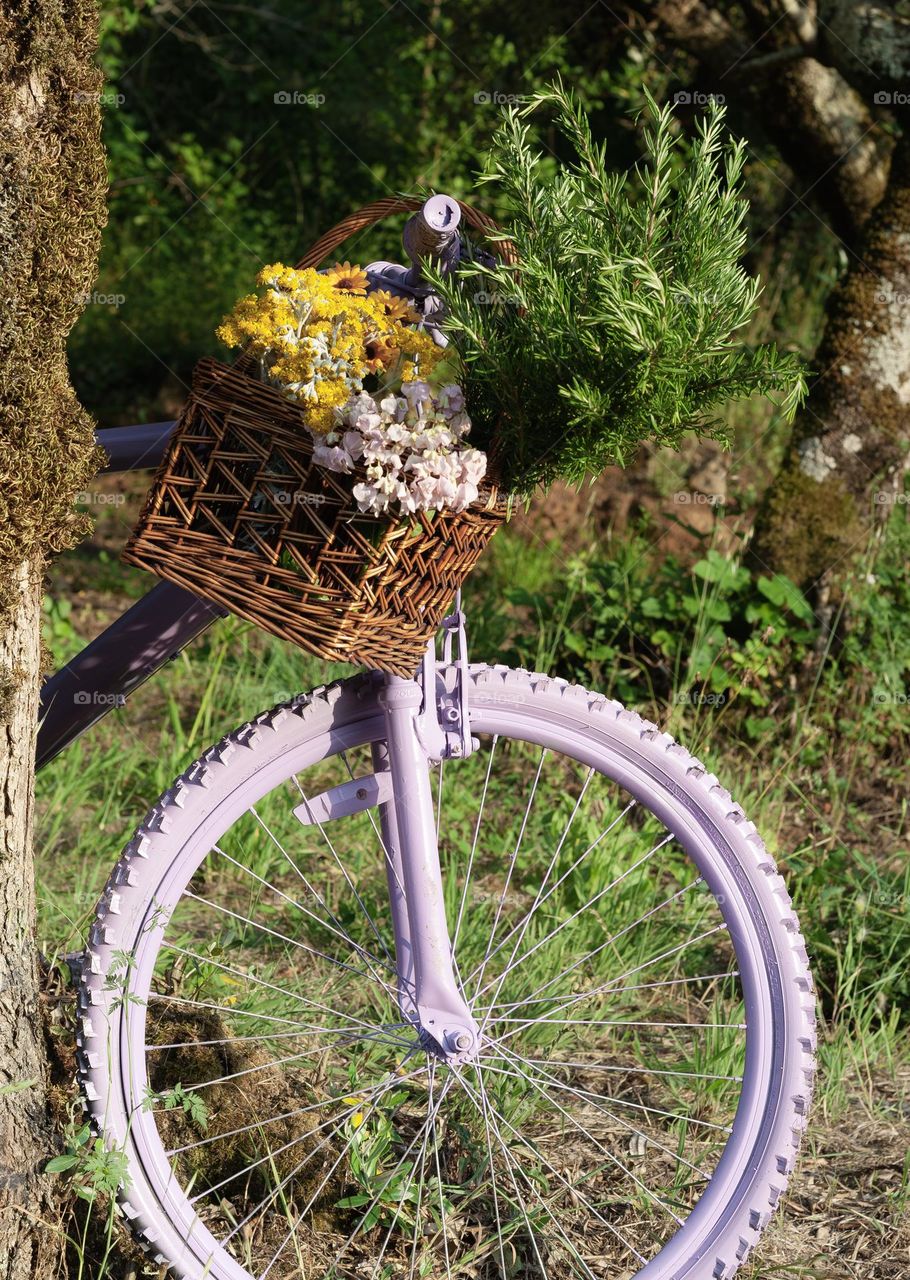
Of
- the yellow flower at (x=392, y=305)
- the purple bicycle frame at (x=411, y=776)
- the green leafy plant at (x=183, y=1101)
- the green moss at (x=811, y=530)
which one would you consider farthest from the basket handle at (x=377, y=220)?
the green moss at (x=811, y=530)

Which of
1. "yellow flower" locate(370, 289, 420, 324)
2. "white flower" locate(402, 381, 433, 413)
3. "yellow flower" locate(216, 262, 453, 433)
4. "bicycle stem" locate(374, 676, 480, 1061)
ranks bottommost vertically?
"bicycle stem" locate(374, 676, 480, 1061)

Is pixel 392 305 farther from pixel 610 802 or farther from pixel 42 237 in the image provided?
pixel 610 802

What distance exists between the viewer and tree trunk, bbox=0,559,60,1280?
5.82ft

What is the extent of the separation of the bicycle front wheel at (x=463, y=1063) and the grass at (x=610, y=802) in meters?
0.01

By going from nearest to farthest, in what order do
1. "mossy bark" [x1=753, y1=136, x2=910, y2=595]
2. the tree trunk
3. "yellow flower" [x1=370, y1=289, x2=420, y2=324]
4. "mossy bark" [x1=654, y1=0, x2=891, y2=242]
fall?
"yellow flower" [x1=370, y1=289, x2=420, y2=324], the tree trunk, "mossy bark" [x1=753, y1=136, x2=910, y2=595], "mossy bark" [x1=654, y1=0, x2=891, y2=242]

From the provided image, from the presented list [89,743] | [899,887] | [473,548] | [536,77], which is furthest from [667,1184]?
[536,77]

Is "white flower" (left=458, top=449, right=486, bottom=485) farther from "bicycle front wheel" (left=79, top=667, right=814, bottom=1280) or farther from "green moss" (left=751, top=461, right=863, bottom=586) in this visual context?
"green moss" (left=751, top=461, right=863, bottom=586)

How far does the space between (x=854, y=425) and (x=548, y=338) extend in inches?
84.6

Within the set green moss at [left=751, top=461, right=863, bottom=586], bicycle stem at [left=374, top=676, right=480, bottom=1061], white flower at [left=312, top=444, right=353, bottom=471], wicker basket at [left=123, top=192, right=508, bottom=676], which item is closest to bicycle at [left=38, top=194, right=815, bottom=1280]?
bicycle stem at [left=374, top=676, right=480, bottom=1061]

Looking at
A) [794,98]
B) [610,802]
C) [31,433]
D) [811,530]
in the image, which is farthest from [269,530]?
[794,98]

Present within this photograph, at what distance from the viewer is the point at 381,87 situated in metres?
6.46

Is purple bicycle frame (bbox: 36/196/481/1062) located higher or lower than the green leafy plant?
higher

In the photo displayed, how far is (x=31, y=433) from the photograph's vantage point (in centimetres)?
163

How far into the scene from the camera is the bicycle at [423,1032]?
1.74 m
